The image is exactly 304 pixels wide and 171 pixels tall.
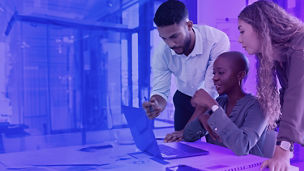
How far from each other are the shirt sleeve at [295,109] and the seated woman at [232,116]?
0.21 meters

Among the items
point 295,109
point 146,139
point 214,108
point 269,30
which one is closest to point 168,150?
point 146,139

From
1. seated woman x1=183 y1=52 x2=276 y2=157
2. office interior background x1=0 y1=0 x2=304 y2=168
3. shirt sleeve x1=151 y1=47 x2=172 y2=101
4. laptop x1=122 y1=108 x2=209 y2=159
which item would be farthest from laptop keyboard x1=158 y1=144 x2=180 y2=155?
office interior background x1=0 y1=0 x2=304 y2=168

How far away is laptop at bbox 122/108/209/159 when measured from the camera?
1003mm

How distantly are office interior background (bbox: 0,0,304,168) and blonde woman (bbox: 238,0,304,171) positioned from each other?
1211 mm

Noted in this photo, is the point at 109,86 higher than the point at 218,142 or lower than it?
higher

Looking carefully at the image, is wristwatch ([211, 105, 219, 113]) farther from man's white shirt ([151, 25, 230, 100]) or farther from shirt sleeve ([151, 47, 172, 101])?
shirt sleeve ([151, 47, 172, 101])

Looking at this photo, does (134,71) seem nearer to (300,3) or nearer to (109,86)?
(109,86)

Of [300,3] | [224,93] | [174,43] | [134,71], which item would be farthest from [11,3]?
[300,3]

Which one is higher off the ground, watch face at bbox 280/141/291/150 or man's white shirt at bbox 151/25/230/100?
man's white shirt at bbox 151/25/230/100

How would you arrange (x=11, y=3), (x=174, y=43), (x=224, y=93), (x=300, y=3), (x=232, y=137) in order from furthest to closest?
(x=300, y=3)
(x=11, y=3)
(x=174, y=43)
(x=224, y=93)
(x=232, y=137)

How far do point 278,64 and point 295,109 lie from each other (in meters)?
0.29

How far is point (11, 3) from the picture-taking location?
2.37 meters

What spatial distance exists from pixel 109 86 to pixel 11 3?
117cm

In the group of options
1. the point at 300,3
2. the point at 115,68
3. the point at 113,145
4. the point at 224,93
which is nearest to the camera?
the point at 113,145
